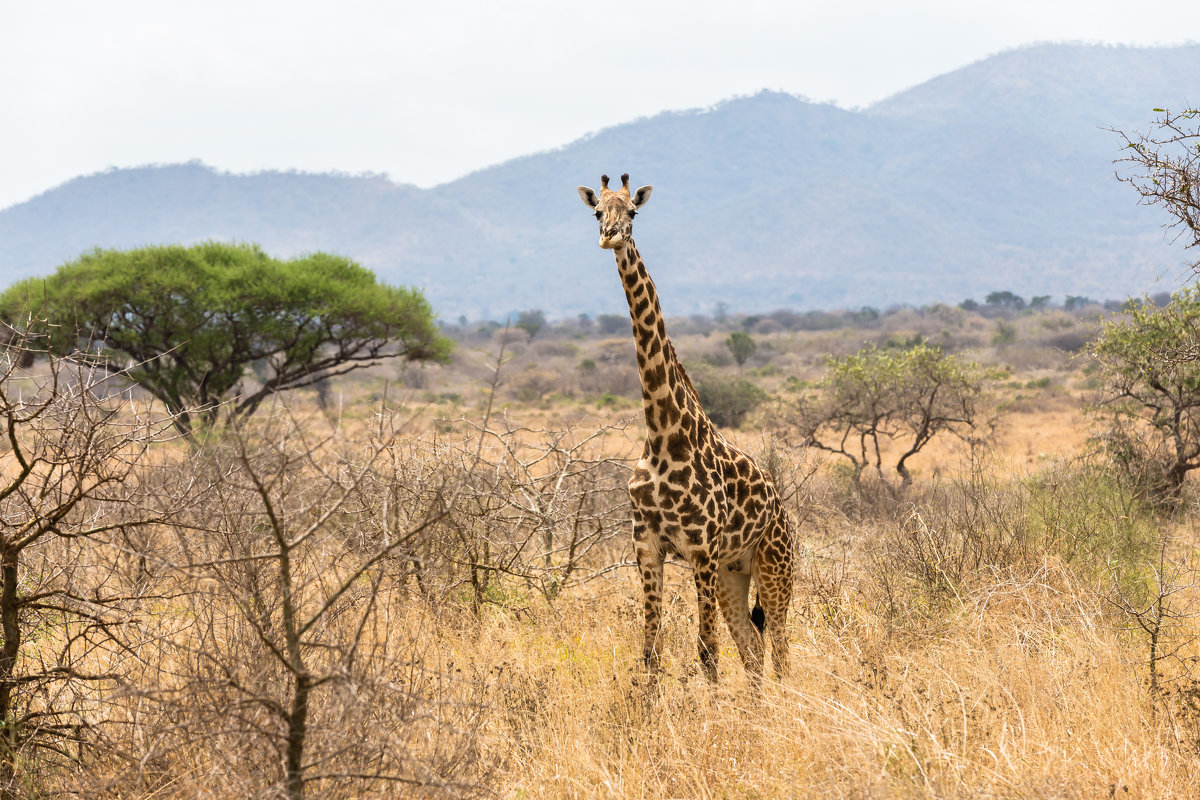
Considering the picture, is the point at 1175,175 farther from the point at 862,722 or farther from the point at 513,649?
the point at 513,649

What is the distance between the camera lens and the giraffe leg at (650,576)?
202 inches

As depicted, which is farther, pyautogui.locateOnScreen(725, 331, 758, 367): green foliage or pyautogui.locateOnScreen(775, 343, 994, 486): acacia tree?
pyautogui.locateOnScreen(725, 331, 758, 367): green foliage

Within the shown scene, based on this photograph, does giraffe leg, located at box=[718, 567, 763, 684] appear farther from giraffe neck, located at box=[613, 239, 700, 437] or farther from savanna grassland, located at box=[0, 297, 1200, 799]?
giraffe neck, located at box=[613, 239, 700, 437]

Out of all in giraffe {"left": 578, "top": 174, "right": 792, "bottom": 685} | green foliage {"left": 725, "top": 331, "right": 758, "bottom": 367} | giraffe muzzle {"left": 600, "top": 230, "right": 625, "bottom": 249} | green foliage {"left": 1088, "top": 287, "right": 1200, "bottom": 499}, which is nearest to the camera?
giraffe muzzle {"left": 600, "top": 230, "right": 625, "bottom": 249}

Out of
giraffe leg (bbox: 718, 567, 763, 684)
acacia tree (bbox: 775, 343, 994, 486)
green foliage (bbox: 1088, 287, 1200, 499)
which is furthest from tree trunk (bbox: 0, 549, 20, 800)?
acacia tree (bbox: 775, 343, 994, 486)

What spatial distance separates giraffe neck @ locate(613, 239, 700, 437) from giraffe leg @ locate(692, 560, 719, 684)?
30.8 inches

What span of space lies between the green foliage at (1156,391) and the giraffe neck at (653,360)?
8064 mm

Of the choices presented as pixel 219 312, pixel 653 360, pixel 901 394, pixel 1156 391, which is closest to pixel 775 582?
pixel 653 360

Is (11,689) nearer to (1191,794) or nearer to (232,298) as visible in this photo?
(1191,794)

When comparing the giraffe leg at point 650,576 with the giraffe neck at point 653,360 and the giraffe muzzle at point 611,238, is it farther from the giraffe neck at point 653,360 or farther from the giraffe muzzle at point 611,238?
the giraffe muzzle at point 611,238

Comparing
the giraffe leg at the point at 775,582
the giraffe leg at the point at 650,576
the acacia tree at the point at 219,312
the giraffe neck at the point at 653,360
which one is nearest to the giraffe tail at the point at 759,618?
the giraffe leg at the point at 775,582

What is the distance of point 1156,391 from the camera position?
1268cm

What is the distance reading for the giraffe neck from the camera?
16.9 ft

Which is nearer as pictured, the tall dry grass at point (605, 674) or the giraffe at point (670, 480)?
the tall dry grass at point (605, 674)
